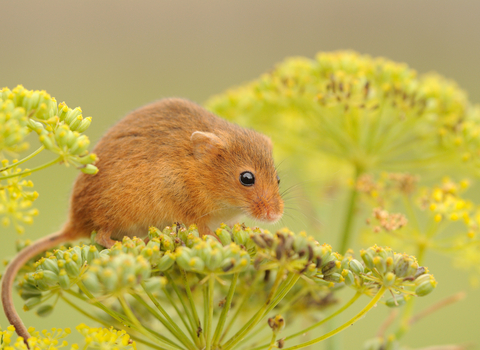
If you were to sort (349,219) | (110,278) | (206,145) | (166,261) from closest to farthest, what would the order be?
(110,278) < (166,261) < (206,145) < (349,219)

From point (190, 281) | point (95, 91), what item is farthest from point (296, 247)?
point (95, 91)

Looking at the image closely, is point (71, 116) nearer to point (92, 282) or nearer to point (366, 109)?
point (92, 282)

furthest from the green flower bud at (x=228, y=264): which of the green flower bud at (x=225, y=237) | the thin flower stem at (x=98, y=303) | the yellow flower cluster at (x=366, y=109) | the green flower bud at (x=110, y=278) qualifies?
the yellow flower cluster at (x=366, y=109)

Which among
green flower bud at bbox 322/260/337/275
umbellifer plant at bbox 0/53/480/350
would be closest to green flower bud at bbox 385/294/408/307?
umbellifer plant at bbox 0/53/480/350

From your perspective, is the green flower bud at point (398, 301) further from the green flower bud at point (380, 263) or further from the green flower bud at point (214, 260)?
the green flower bud at point (214, 260)

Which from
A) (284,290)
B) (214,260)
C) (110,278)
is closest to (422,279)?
→ (284,290)

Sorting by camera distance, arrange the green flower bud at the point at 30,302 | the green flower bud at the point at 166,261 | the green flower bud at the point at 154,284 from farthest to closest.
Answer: the green flower bud at the point at 30,302
the green flower bud at the point at 166,261
the green flower bud at the point at 154,284

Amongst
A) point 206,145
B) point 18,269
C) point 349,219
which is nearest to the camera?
point 18,269

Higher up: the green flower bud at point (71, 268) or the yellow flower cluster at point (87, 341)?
the green flower bud at point (71, 268)
